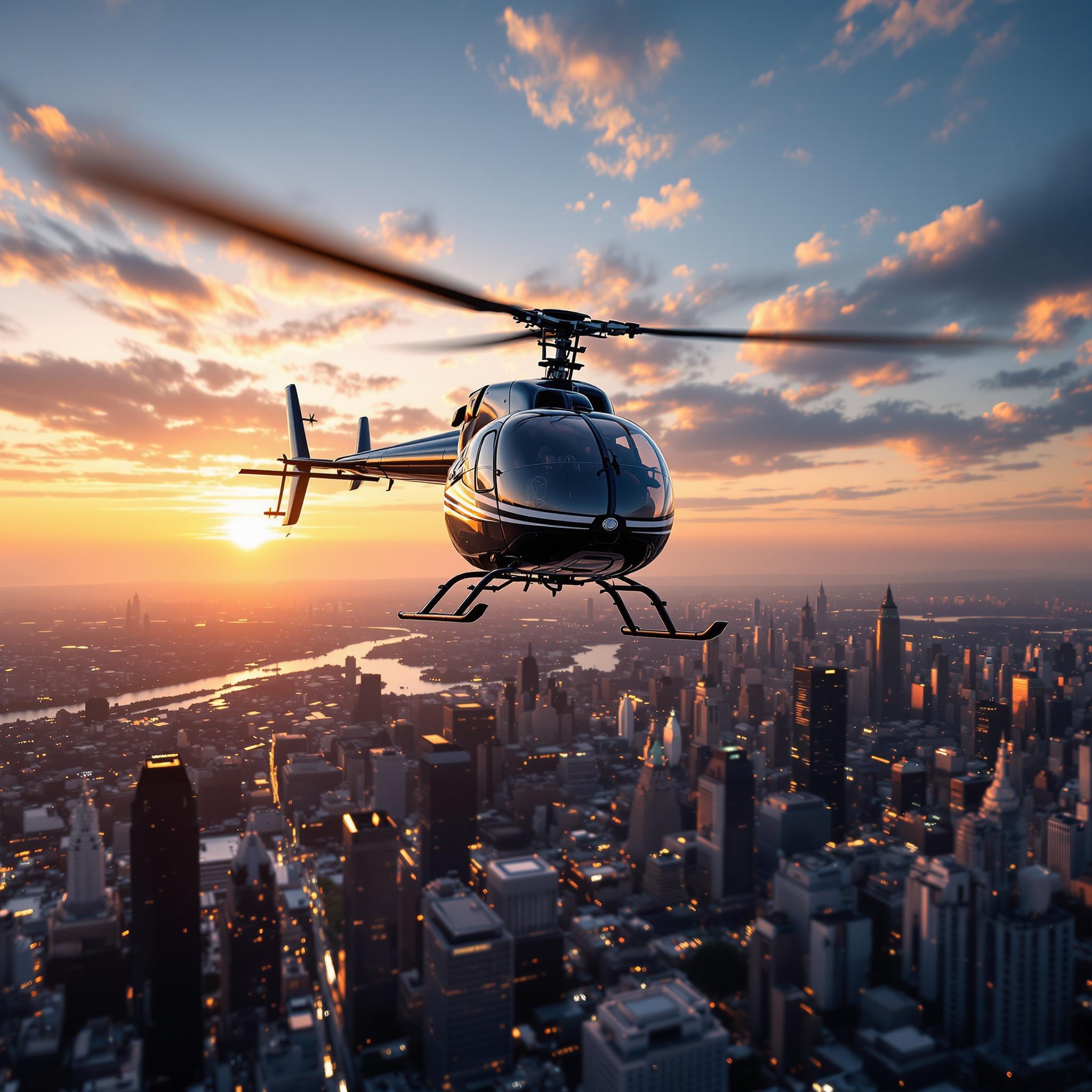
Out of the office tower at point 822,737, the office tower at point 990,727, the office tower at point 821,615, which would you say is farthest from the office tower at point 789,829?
the office tower at point 821,615

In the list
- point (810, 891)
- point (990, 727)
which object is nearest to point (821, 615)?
point (990, 727)

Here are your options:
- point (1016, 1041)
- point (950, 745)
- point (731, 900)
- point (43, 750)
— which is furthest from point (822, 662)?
point (43, 750)

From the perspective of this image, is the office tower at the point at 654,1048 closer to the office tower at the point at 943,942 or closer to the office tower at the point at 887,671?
the office tower at the point at 943,942

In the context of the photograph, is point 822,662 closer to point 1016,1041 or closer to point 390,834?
point 1016,1041

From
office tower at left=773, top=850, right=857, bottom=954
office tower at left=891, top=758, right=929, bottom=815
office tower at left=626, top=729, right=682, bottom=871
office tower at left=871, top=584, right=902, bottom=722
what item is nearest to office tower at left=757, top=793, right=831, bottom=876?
office tower at left=626, top=729, right=682, bottom=871

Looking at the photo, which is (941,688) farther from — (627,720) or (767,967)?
(767,967)

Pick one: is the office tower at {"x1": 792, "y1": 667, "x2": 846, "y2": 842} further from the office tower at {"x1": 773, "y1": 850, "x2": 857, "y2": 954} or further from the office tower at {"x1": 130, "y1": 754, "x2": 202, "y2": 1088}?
the office tower at {"x1": 130, "y1": 754, "x2": 202, "y2": 1088}
